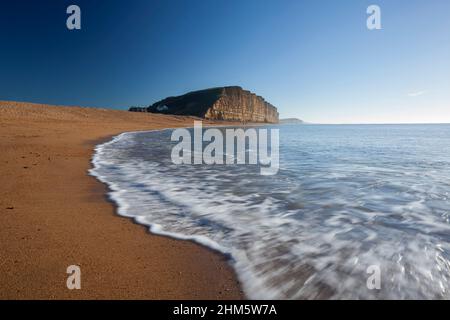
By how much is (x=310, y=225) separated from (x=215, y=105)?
8963cm

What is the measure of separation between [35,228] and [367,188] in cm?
596

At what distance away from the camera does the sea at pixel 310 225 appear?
252cm

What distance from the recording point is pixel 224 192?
572 cm

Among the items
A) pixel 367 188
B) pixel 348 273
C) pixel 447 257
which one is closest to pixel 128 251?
pixel 348 273

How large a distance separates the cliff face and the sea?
80.6 m

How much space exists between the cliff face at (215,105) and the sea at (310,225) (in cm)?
8060

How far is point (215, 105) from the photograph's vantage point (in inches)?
3605

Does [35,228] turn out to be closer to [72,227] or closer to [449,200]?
[72,227]

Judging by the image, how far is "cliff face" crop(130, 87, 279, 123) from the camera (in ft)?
298

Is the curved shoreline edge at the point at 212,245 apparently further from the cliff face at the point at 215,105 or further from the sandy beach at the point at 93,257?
the cliff face at the point at 215,105

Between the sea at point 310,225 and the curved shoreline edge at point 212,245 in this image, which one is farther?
the sea at point 310,225

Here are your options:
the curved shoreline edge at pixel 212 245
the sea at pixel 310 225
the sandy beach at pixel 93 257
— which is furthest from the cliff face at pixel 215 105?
the sandy beach at pixel 93 257

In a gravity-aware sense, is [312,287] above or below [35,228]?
below
